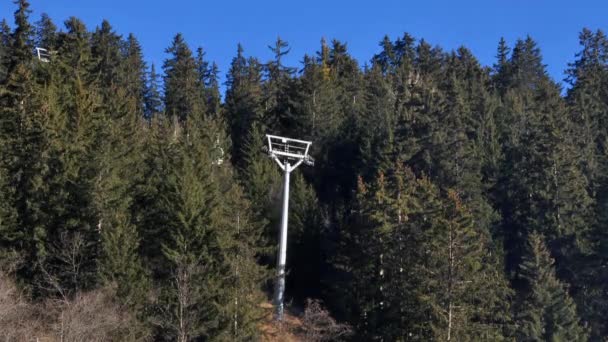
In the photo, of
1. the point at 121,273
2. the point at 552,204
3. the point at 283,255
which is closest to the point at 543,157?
the point at 552,204

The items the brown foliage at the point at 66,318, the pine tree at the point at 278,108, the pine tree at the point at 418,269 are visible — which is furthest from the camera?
the pine tree at the point at 278,108

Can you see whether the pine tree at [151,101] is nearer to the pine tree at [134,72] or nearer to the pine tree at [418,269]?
the pine tree at [134,72]

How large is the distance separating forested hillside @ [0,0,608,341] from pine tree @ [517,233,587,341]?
108 mm

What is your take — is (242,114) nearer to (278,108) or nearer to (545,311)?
(278,108)

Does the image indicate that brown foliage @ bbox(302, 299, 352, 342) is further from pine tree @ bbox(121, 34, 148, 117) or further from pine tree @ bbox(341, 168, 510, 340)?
pine tree @ bbox(121, 34, 148, 117)

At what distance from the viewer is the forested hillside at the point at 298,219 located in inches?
1160

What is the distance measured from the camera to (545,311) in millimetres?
39188

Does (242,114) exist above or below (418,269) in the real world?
above

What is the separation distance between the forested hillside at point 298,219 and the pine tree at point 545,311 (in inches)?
4.2

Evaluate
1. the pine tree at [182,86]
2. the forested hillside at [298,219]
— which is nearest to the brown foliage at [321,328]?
the forested hillside at [298,219]

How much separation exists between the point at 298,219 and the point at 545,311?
16.0 metres

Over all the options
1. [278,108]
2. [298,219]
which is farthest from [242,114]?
[298,219]

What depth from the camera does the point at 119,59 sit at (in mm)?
74125

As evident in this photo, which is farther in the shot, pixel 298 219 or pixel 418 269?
pixel 298 219
